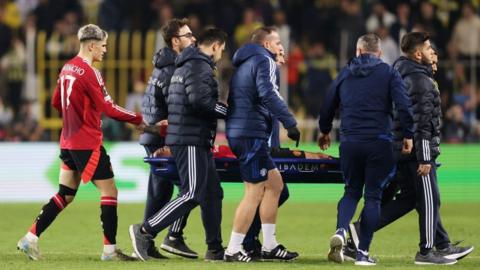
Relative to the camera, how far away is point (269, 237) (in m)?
12.0

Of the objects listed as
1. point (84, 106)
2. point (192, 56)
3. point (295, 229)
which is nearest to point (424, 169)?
point (192, 56)

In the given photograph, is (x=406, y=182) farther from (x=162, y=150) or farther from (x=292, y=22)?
(x=292, y=22)

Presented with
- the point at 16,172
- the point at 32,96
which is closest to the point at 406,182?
the point at 16,172

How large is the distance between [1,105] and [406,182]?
11.6 meters

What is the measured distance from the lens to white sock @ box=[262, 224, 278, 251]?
11945 millimetres

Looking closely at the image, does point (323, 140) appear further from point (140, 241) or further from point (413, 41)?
point (140, 241)

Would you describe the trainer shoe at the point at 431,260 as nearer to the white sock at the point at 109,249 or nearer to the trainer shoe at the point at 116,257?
the trainer shoe at the point at 116,257

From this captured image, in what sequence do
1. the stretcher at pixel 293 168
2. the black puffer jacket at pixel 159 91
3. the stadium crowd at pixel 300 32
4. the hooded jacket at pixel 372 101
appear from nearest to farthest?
1. the hooded jacket at pixel 372 101
2. the stretcher at pixel 293 168
3. the black puffer jacket at pixel 159 91
4. the stadium crowd at pixel 300 32

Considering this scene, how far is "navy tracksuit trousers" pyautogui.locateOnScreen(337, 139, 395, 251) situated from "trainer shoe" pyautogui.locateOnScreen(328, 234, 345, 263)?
129 mm

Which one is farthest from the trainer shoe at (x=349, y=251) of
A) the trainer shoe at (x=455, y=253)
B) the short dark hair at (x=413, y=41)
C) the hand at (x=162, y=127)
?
the hand at (x=162, y=127)

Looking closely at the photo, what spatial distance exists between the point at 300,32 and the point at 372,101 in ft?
38.2

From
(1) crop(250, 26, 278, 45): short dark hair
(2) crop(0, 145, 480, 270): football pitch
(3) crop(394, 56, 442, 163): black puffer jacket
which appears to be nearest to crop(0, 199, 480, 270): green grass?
(2) crop(0, 145, 480, 270): football pitch

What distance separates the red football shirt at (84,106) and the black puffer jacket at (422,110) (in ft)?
7.82

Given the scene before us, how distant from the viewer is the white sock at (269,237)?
1195 centimetres
